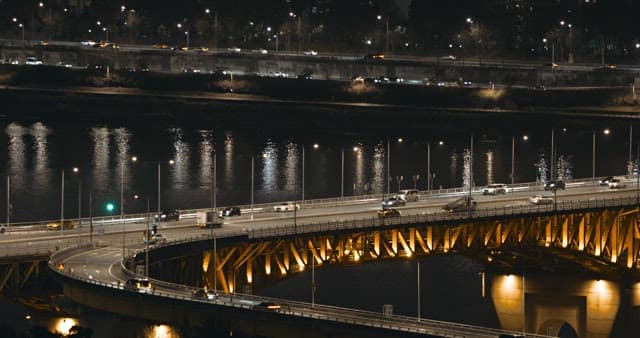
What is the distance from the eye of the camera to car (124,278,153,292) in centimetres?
4178

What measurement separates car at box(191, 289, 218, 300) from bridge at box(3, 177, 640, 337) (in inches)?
6.6

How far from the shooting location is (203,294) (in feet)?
135

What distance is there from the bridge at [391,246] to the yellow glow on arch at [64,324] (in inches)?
19.2

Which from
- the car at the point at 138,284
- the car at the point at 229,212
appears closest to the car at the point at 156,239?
the car at the point at 138,284

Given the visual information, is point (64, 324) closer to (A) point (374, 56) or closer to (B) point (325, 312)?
(B) point (325, 312)

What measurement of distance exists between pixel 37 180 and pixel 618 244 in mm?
25812

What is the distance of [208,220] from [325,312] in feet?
36.9

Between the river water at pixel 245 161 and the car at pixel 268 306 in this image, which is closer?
the car at pixel 268 306

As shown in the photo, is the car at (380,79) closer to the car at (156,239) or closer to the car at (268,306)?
the car at (156,239)

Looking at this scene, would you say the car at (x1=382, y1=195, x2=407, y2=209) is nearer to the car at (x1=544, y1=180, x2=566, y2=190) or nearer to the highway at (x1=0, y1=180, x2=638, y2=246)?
the highway at (x1=0, y1=180, x2=638, y2=246)

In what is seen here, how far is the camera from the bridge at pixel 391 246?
42438 millimetres

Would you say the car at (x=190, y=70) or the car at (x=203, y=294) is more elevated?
the car at (x=190, y=70)

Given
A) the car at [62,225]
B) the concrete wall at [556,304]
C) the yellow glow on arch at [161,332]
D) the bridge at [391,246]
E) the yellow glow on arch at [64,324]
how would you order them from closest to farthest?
the yellow glow on arch at [161,332] → the yellow glow on arch at [64,324] → the bridge at [391,246] → the car at [62,225] → the concrete wall at [556,304]

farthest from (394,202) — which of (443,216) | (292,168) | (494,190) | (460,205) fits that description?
(292,168)
